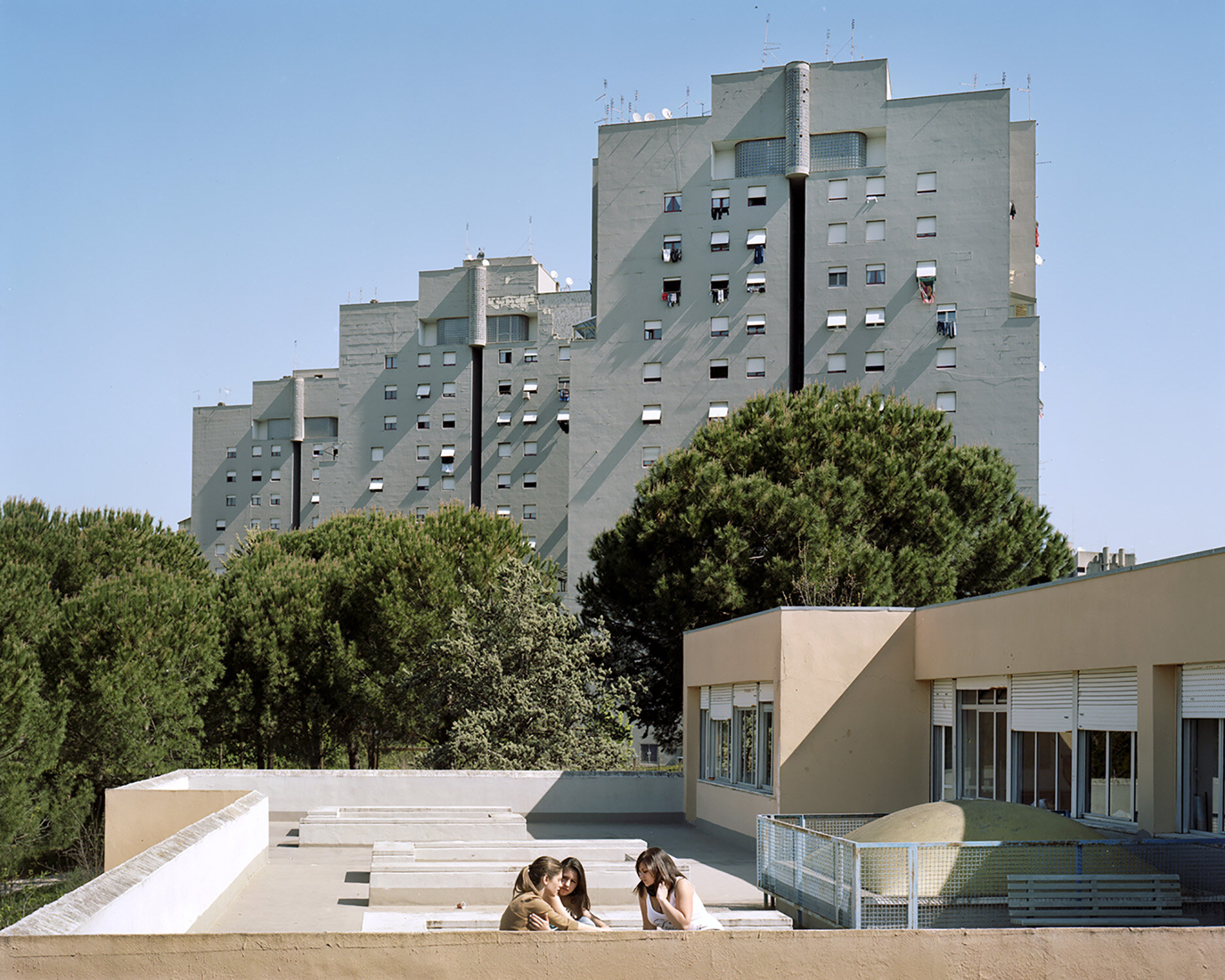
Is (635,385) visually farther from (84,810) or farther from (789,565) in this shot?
(84,810)

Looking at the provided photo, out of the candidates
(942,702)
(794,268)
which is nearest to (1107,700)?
(942,702)

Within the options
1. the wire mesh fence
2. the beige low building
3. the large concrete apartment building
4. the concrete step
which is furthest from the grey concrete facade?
the wire mesh fence

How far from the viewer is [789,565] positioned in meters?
34.9

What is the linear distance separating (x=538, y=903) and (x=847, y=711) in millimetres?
12569

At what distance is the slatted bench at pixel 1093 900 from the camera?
12.1m

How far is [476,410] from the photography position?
7550 centimetres

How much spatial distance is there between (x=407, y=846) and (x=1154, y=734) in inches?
392

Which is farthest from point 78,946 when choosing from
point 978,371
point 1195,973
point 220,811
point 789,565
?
point 978,371

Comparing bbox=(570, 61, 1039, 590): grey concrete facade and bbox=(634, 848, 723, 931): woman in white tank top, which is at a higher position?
bbox=(570, 61, 1039, 590): grey concrete facade

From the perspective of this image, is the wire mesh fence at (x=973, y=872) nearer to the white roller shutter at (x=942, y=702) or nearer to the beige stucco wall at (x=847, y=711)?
the white roller shutter at (x=942, y=702)

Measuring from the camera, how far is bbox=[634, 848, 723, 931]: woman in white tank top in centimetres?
929

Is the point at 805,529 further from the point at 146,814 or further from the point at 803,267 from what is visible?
the point at 803,267

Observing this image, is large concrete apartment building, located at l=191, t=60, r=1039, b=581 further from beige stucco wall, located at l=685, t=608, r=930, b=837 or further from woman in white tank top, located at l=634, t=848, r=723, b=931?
woman in white tank top, located at l=634, t=848, r=723, b=931

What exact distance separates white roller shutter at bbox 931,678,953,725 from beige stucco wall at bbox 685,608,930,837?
0.62ft
